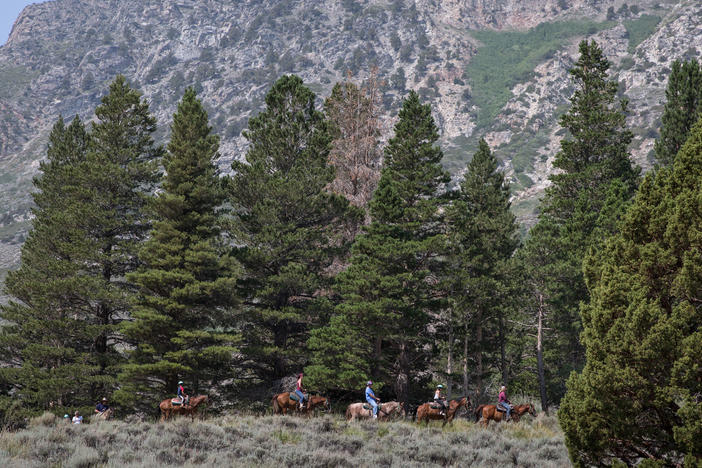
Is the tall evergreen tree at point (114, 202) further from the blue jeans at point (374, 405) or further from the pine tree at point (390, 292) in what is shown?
the blue jeans at point (374, 405)

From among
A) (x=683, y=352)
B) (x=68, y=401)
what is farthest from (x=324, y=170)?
(x=683, y=352)

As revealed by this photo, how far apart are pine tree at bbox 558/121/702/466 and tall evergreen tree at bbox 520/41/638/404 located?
55.0 ft

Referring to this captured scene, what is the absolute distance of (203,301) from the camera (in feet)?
89.2

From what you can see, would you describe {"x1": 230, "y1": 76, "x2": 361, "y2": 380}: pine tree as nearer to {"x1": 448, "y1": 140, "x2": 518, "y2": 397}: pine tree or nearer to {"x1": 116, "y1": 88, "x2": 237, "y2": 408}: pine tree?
{"x1": 116, "y1": 88, "x2": 237, "y2": 408}: pine tree

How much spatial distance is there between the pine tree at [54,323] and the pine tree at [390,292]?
12.8 metres

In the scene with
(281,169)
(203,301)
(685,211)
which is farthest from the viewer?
(281,169)

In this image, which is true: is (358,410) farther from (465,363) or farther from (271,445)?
(465,363)

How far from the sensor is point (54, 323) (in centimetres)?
2798

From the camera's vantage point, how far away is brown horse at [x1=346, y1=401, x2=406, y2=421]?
20000 mm

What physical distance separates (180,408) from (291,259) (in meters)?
11.5

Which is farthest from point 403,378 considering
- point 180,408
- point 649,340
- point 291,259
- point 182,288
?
point 649,340

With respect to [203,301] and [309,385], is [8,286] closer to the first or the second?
[203,301]

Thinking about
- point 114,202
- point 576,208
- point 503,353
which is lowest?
point 503,353

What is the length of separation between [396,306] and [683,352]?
51.9ft
